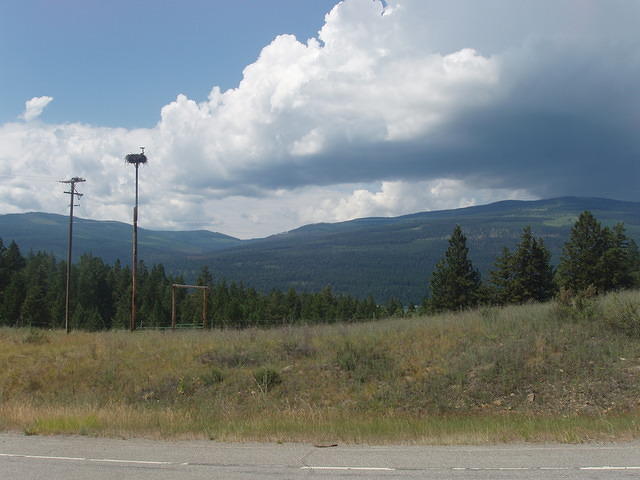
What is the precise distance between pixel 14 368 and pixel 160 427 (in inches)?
566

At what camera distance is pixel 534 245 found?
46438 millimetres

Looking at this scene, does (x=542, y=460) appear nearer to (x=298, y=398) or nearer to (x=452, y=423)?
(x=452, y=423)

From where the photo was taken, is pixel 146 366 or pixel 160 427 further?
pixel 146 366

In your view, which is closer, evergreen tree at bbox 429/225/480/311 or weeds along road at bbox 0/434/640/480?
weeds along road at bbox 0/434/640/480

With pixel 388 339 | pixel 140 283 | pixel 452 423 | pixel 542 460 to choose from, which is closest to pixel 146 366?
pixel 388 339

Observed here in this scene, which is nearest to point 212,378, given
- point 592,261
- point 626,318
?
point 626,318

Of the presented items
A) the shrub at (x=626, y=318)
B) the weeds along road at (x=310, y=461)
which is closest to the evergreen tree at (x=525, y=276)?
the shrub at (x=626, y=318)

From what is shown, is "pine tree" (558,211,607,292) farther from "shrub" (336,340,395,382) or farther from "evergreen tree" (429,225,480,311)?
"shrub" (336,340,395,382)

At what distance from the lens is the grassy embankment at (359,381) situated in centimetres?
1116

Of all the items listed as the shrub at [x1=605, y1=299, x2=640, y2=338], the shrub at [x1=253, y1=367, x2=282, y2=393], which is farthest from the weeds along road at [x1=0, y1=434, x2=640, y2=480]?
the shrub at [x1=605, y1=299, x2=640, y2=338]

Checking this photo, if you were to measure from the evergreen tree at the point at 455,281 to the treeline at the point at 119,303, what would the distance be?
2671cm

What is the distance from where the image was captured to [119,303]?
96312mm

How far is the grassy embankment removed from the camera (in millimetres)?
11156

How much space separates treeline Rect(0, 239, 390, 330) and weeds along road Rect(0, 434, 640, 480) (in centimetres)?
6550
